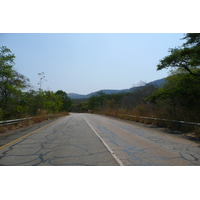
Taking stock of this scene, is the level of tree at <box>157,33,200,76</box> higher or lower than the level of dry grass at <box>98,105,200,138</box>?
higher

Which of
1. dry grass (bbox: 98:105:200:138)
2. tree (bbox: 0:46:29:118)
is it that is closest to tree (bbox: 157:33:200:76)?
dry grass (bbox: 98:105:200:138)

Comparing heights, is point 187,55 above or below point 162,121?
above

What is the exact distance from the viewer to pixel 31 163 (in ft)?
20.7

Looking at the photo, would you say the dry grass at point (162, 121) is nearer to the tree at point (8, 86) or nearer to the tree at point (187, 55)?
the tree at point (187, 55)

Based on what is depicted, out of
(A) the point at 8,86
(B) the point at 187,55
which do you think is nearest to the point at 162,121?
(B) the point at 187,55

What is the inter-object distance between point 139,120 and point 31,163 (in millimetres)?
20030

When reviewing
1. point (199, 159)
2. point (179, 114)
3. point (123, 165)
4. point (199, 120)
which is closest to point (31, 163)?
point (123, 165)

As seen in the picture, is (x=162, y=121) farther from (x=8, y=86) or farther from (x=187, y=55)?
(x=8, y=86)

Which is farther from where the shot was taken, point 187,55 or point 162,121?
point 162,121

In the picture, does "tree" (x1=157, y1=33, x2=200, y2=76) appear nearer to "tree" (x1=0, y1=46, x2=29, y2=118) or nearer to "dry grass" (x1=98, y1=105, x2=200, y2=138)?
"dry grass" (x1=98, y1=105, x2=200, y2=138)

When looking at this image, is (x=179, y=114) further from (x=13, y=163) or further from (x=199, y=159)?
(x=13, y=163)

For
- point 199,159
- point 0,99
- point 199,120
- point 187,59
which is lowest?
point 199,159

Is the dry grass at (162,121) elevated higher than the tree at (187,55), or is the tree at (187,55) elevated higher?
the tree at (187,55)

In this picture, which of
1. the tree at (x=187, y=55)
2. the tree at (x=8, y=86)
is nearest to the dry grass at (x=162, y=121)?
the tree at (x=187, y=55)
